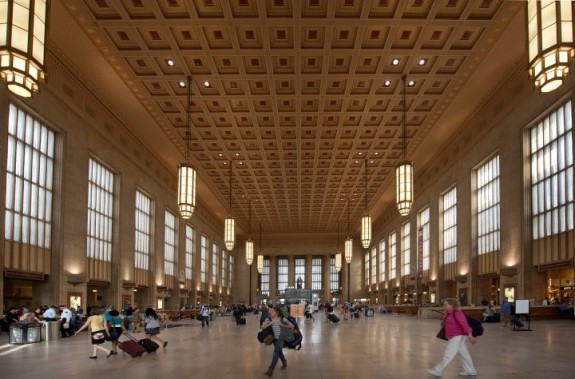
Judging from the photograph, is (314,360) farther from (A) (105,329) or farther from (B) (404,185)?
(B) (404,185)

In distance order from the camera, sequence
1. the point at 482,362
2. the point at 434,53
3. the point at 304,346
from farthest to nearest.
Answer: the point at 434,53, the point at 304,346, the point at 482,362

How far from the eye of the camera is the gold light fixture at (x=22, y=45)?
5867 millimetres

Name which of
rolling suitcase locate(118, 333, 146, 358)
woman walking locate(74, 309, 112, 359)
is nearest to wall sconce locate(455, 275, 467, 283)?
rolling suitcase locate(118, 333, 146, 358)

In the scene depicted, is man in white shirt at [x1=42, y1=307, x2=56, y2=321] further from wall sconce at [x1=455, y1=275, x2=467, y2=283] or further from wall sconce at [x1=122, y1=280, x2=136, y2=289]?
wall sconce at [x1=455, y1=275, x2=467, y2=283]

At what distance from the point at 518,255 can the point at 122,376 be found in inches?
800

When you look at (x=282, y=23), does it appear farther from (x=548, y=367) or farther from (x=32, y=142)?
(x=548, y=367)

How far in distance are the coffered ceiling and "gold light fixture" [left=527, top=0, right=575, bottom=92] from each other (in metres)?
12.2

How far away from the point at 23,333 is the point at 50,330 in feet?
6.90

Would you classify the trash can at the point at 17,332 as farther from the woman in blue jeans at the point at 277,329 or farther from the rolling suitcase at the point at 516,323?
the rolling suitcase at the point at 516,323

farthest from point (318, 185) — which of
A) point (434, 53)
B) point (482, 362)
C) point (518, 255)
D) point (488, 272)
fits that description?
point (482, 362)

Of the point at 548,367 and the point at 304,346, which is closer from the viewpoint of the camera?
the point at 548,367

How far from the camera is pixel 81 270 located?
2578 centimetres

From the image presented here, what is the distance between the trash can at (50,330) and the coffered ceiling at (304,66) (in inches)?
358

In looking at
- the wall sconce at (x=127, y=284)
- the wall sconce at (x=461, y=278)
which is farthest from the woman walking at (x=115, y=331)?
the wall sconce at (x=461, y=278)
